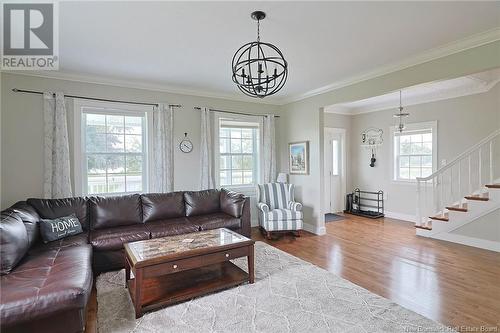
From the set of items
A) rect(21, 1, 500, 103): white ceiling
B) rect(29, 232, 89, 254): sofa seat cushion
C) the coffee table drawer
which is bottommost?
the coffee table drawer

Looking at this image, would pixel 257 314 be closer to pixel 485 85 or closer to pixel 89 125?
pixel 89 125

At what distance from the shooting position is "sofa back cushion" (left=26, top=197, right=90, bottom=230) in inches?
134

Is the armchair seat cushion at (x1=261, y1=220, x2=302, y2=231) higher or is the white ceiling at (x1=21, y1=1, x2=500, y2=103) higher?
the white ceiling at (x1=21, y1=1, x2=500, y2=103)

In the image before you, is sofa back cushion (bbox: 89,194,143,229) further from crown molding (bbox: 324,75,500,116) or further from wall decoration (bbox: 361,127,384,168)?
wall decoration (bbox: 361,127,384,168)

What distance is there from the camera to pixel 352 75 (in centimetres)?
414

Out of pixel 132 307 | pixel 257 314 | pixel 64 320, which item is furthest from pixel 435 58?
pixel 64 320

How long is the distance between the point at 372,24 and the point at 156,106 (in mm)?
3445

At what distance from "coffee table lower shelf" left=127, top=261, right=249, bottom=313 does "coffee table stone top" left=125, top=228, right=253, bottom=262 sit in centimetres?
28

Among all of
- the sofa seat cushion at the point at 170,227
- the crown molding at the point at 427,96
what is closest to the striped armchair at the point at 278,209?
the sofa seat cushion at the point at 170,227

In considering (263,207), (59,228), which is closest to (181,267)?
(59,228)

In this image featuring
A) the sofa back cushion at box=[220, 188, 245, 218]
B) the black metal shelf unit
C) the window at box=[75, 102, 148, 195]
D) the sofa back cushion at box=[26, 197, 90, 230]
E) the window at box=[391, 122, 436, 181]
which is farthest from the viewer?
the black metal shelf unit

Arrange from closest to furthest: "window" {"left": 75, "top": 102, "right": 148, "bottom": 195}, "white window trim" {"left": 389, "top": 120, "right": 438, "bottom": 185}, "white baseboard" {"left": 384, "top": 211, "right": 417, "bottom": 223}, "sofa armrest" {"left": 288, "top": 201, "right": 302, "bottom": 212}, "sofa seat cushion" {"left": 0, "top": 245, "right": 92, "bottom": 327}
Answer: "sofa seat cushion" {"left": 0, "top": 245, "right": 92, "bottom": 327}
"window" {"left": 75, "top": 102, "right": 148, "bottom": 195}
"sofa armrest" {"left": 288, "top": 201, "right": 302, "bottom": 212}
"white window trim" {"left": 389, "top": 120, "right": 438, "bottom": 185}
"white baseboard" {"left": 384, "top": 211, "right": 417, "bottom": 223}

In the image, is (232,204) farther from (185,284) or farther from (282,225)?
(185,284)

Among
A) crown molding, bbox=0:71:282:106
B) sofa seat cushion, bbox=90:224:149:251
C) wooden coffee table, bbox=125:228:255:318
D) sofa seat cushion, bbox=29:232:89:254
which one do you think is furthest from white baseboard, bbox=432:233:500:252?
sofa seat cushion, bbox=29:232:89:254
